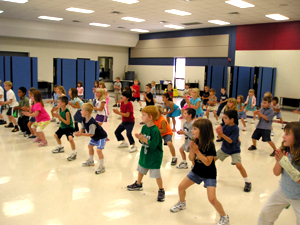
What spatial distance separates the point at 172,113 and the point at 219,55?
1105cm

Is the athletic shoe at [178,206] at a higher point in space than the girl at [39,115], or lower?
lower

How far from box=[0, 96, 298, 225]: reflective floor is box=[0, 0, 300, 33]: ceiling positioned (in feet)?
23.8

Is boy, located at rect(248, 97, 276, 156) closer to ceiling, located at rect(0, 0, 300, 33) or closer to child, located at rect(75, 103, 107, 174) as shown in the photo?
child, located at rect(75, 103, 107, 174)

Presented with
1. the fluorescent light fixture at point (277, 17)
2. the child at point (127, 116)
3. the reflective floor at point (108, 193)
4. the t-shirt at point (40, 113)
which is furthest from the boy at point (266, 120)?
the fluorescent light fixture at point (277, 17)

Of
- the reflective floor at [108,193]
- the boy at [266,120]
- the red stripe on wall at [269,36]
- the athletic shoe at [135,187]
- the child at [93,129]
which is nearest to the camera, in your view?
the reflective floor at [108,193]

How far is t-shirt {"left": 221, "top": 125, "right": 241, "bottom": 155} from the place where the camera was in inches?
164

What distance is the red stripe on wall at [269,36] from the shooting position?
566 inches

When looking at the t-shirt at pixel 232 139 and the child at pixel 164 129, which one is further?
the child at pixel 164 129

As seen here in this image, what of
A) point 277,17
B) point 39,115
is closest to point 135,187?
point 39,115

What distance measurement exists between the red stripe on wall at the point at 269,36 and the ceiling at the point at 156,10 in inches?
25.6

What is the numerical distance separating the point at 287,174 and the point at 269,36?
14545 millimetres

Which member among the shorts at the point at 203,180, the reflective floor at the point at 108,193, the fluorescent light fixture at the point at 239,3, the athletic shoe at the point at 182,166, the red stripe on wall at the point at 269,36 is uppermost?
the fluorescent light fixture at the point at 239,3

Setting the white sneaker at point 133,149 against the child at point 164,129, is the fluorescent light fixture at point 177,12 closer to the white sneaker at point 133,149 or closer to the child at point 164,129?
the white sneaker at point 133,149

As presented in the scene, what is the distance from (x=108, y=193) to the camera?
415 centimetres
